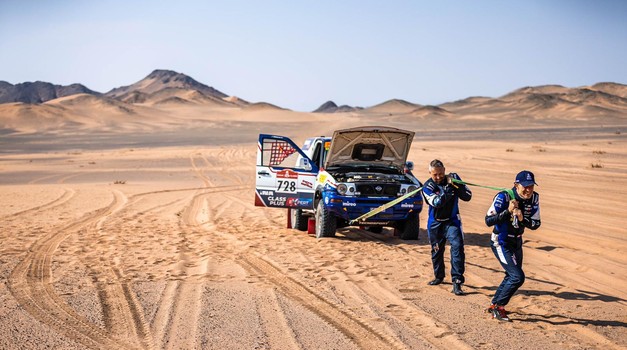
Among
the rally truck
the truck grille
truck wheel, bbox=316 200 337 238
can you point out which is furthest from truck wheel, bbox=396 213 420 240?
truck wheel, bbox=316 200 337 238

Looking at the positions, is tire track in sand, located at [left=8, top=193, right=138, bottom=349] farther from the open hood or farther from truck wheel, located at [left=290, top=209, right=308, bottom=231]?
the open hood

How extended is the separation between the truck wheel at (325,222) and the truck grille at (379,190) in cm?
76

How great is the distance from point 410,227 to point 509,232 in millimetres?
5357

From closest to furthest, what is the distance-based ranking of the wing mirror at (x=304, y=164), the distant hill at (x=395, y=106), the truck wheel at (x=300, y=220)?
the wing mirror at (x=304, y=164) → the truck wheel at (x=300, y=220) → the distant hill at (x=395, y=106)

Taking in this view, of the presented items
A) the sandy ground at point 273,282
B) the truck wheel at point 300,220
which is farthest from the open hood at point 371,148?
the sandy ground at point 273,282

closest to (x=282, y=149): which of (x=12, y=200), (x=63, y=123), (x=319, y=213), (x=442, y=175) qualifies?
(x=319, y=213)

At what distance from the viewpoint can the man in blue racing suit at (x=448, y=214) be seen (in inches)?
334

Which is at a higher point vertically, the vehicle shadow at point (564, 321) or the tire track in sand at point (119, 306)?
the vehicle shadow at point (564, 321)

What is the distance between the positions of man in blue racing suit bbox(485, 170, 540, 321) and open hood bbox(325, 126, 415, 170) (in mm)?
5665

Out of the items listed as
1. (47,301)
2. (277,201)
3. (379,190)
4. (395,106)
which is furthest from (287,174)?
(395,106)

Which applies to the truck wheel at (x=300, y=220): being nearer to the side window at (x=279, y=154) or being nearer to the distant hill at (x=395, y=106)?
the side window at (x=279, y=154)

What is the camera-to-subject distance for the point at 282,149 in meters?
14.1

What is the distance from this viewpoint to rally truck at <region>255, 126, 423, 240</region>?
40.2 feet

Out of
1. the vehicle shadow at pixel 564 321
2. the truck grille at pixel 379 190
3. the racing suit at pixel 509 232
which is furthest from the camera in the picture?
the truck grille at pixel 379 190
